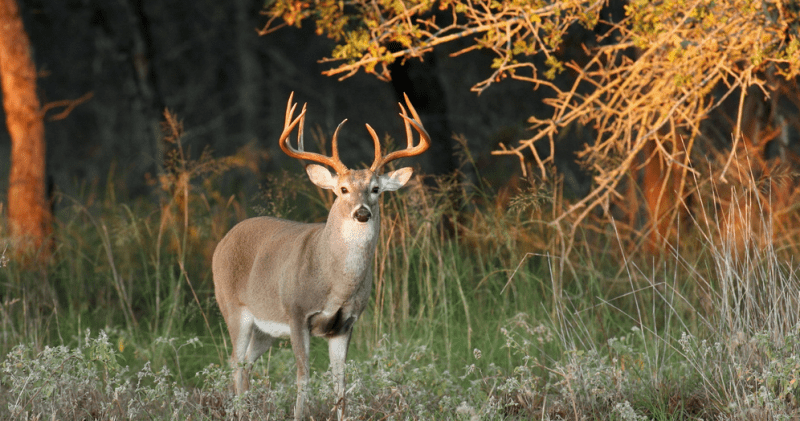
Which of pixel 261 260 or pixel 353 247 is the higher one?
pixel 353 247

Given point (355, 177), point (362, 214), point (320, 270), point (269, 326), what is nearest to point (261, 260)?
point (269, 326)

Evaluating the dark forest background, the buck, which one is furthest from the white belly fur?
the dark forest background

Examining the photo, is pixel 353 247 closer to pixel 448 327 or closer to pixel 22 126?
pixel 448 327

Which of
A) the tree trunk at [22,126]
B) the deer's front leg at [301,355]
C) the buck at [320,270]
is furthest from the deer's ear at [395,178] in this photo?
the tree trunk at [22,126]

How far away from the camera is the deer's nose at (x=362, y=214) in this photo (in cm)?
443

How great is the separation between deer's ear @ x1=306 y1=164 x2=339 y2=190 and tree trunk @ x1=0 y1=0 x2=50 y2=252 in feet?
15.2

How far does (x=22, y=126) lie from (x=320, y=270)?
522 cm

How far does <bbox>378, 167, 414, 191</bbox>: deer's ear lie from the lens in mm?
4867

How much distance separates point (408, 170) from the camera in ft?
16.3

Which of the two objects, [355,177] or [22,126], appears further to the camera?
[22,126]

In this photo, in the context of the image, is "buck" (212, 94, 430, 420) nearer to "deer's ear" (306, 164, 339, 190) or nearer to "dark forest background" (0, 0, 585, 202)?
"deer's ear" (306, 164, 339, 190)

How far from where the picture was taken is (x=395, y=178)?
195 inches

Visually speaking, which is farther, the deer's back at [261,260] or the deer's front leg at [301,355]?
the deer's back at [261,260]

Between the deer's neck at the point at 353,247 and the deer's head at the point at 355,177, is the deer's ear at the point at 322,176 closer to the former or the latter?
the deer's head at the point at 355,177
